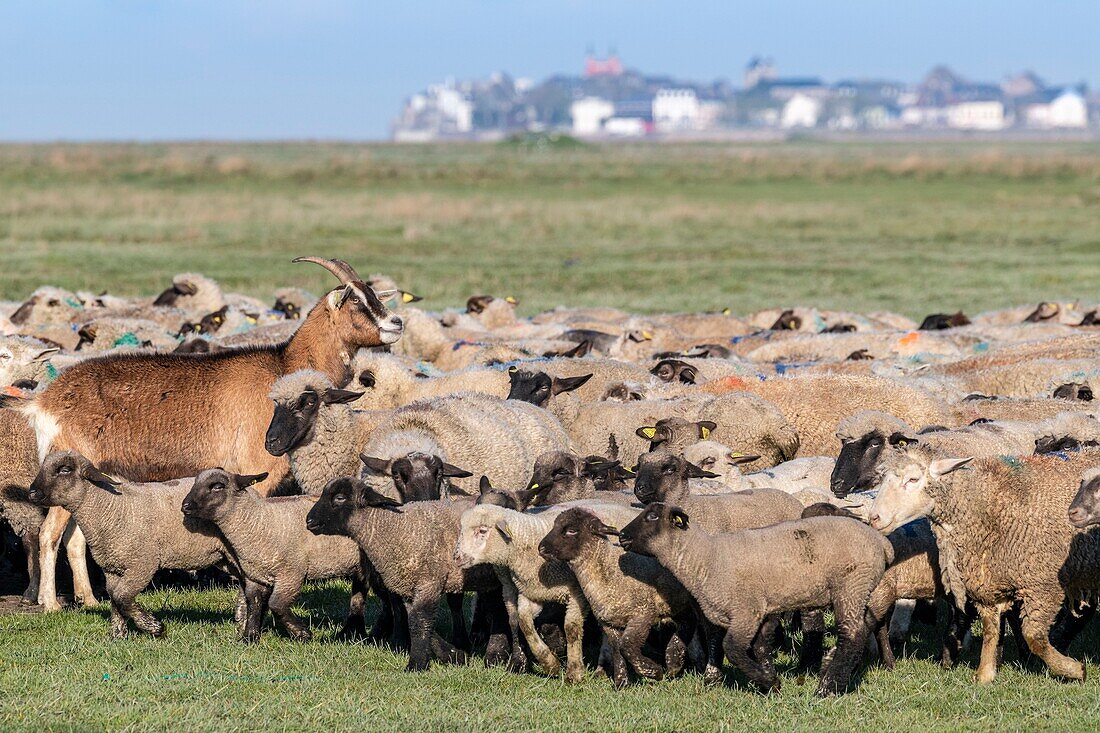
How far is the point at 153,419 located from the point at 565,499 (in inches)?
113

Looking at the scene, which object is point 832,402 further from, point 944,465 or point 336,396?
point 336,396

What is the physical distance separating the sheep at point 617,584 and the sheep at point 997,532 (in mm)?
1219

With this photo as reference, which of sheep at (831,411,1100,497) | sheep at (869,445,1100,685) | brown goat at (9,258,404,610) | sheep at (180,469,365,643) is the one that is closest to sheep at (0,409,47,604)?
brown goat at (9,258,404,610)

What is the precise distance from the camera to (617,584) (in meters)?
7.41

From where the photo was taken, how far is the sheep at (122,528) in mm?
8422

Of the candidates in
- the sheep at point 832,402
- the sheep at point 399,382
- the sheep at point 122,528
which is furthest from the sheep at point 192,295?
the sheep at point 122,528

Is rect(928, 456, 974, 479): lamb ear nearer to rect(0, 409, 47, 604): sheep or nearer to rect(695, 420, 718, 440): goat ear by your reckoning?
rect(695, 420, 718, 440): goat ear

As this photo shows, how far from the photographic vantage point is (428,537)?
25.9 ft

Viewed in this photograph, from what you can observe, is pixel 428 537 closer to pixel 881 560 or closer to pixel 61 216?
pixel 881 560

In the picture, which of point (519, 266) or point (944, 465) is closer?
point (944, 465)

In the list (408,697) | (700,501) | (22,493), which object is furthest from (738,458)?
(22,493)

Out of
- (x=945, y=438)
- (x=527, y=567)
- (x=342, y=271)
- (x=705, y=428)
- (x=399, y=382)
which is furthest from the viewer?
(x=399, y=382)

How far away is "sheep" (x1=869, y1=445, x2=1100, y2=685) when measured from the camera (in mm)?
7562

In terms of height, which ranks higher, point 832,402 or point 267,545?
point 832,402
